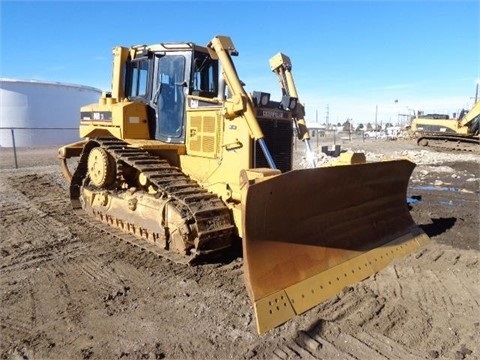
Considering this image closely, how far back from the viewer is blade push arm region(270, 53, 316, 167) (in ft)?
21.7

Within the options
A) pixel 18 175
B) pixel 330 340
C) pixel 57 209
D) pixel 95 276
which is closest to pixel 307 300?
pixel 330 340

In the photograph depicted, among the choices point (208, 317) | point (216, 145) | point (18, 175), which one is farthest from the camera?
point (18, 175)

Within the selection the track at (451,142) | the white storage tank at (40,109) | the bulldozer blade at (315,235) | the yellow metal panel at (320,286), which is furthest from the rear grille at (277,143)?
the white storage tank at (40,109)

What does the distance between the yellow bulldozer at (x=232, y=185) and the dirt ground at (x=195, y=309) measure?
0.27 metres

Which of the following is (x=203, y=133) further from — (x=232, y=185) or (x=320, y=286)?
(x=320, y=286)

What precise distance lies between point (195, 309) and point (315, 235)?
1.64 m

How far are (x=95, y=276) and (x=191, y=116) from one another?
2764mm

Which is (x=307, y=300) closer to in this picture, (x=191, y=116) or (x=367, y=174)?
(x=367, y=174)

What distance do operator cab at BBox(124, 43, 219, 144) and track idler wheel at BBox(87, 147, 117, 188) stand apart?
0.90 m

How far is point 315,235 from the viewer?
4730mm

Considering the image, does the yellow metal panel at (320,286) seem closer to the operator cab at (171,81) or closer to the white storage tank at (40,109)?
the operator cab at (171,81)

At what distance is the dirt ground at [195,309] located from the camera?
3395 mm

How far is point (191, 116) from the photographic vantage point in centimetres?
625

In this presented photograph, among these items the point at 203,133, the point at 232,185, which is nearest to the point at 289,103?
the point at 203,133
